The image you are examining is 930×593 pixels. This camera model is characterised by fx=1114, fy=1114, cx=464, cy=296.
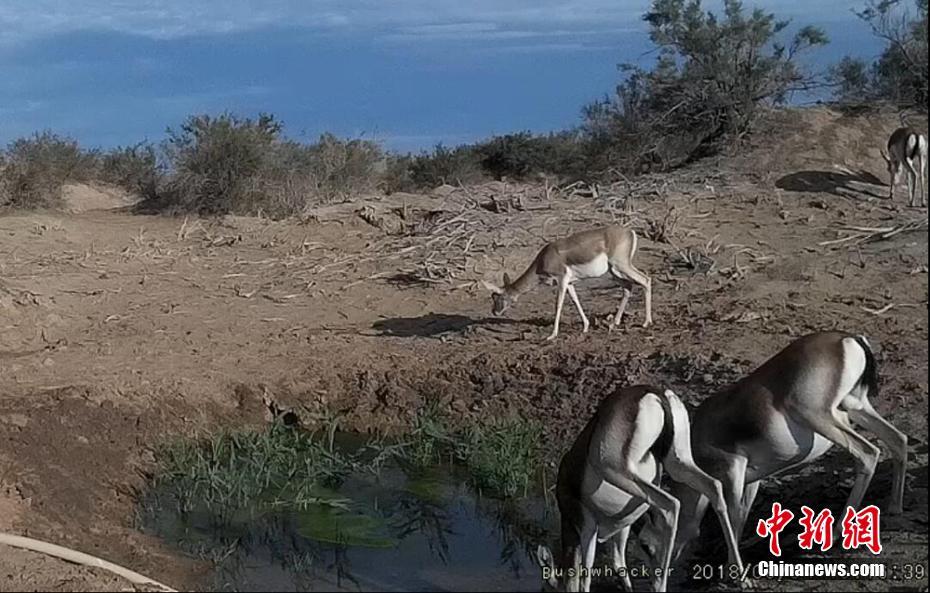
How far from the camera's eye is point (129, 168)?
98.1ft

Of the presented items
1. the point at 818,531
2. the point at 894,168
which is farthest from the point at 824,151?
the point at 818,531

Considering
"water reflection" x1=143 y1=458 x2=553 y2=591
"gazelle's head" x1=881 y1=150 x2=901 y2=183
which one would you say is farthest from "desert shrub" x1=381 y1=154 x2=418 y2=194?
"water reflection" x1=143 y1=458 x2=553 y2=591

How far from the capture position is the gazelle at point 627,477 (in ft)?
21.8

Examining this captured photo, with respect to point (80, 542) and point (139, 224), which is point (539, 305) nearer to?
point (80, 542)

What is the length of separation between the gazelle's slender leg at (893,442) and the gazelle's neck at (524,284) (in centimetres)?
602

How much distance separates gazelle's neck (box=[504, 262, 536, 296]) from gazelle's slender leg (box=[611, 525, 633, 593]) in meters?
5.94

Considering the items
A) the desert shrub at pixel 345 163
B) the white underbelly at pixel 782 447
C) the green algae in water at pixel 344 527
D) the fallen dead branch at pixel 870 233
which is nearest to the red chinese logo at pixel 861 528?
the white underbelly at pixel 782 447

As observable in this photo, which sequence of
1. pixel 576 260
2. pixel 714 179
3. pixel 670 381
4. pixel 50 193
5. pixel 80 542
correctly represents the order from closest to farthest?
pixel 80 542 < pixel 670 381 < pixel 576 260 < pixel 714 179 < pixel 50 193

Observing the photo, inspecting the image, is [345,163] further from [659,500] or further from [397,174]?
[659,500]

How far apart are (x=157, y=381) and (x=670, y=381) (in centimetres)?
537

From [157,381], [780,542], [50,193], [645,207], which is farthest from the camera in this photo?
[50,193]

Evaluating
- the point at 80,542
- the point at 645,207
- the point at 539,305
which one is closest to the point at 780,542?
the point at 80,542

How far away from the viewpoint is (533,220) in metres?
16.7

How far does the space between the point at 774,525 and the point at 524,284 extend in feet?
19.3
